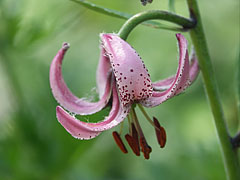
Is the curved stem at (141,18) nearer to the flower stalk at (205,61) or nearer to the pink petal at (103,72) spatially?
the flower stalk at (205,61)

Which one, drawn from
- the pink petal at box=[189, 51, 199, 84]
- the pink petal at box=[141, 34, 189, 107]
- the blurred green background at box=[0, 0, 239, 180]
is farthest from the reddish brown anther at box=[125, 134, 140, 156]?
the blurred green background at box=[0, 0, 239, 180]

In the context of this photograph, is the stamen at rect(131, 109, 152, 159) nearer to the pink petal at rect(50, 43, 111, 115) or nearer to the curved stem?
the pink petal at rect(50, 43, 111, 115)

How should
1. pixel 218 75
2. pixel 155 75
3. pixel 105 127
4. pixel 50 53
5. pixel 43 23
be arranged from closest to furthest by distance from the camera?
pixel 105 127 < pixel 43 23 < pixel 155 75 < pixel 218 75 < pixel 50 53

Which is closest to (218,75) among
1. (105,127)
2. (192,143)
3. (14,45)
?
(192,143)

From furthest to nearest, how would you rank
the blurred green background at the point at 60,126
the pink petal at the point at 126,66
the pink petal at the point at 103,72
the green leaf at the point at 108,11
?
1. the blurred green background at the point at 60,126
2. the pink petal at the point at 103,72
3. the green leaf at the point at 108,11
4. the pink petal at the point at 126,66

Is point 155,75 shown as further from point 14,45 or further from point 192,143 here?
point 14,45

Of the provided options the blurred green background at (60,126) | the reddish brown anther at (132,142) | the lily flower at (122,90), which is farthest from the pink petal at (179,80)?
the blurred green background at (60,126)

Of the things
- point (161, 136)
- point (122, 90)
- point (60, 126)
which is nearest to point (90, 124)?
point (122, 90)
